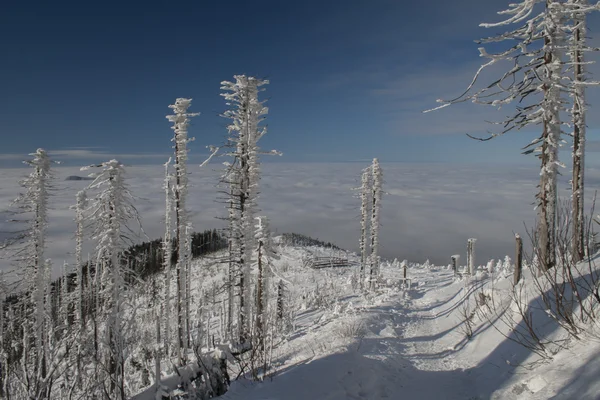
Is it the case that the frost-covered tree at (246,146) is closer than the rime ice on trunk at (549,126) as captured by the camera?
No

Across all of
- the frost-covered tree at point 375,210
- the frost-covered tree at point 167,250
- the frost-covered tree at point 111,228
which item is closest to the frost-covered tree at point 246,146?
the frost-covered tree at point 111,228

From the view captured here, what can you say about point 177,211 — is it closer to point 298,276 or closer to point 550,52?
point 550,52

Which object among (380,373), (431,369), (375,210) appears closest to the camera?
(380,373)

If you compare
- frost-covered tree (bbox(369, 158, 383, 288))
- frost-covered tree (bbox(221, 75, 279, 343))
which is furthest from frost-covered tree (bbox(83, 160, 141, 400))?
frost-covered tree (bbox(369, 158, 383, 288))

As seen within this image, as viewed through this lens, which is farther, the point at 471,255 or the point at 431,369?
the point at 471,255

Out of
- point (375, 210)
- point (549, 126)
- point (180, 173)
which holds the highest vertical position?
point (549, 126)

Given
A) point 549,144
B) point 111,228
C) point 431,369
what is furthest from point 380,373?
point 111,228

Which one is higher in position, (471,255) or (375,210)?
(375,210)

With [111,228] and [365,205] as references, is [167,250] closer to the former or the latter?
[111,228]

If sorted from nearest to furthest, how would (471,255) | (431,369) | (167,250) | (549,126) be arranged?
1. (431,369)
2. (549,126)
3. (167,250)
4. (471,255)

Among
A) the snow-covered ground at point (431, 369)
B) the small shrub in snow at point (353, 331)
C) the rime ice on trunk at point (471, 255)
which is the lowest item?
the rime ice on trunk at point (471, 255)

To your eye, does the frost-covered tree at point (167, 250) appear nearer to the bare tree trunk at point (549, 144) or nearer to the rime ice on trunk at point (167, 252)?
the rime ice on trunk at point (167, 252)

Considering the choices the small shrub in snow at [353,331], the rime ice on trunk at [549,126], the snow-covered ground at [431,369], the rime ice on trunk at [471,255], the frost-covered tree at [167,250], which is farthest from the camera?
the rime ice on trunk at [471,255]

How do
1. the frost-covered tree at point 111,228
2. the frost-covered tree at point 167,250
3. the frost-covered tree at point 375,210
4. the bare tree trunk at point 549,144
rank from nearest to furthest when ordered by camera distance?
the bare tree trunk at point 549,144, the frost-covered tree at point 111,228, the frost-covered tree at point 167,250, the frost-covered tree at point 375,210
